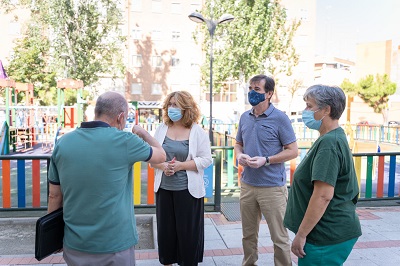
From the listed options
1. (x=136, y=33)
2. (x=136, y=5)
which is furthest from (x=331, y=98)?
(x=136, y=5)

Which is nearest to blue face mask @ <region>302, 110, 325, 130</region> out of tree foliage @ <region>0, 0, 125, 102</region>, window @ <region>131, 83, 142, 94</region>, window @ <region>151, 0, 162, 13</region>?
tree foliage @ <region>0, 0, 125, 102</region>

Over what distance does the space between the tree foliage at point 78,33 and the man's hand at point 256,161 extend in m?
26.1

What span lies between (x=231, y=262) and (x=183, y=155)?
4.69ft

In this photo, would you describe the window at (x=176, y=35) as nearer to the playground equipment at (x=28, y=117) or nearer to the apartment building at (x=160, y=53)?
the apartment building at (x=160, y=53)

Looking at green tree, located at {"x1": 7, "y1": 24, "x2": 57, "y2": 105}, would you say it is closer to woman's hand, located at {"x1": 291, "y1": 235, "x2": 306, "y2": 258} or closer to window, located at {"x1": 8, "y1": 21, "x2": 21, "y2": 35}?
window, located at {"x1": 8, "y1": 21, "x2": 21, "y2": 35}

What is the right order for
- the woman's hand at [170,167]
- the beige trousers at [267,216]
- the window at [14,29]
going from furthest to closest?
the window at [14,29] < the beige trousers at [267,216] < the woman's hand at [170,167]

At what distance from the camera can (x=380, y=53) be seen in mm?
56000

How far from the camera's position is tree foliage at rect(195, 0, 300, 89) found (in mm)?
28906

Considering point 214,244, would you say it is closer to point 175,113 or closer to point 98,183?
point 175,113

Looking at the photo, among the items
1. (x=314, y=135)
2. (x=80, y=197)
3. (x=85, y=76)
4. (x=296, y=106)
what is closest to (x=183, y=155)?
(x=80, y=197)

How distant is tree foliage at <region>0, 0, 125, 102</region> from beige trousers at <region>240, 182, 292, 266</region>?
85.2 ft

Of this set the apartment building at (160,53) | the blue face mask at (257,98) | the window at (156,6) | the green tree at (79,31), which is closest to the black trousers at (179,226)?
the blue face mask at (257,98)

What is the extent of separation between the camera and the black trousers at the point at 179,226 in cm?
338

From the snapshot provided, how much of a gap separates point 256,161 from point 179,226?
895 mm
